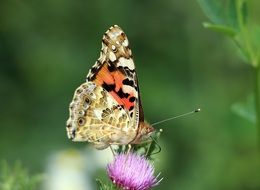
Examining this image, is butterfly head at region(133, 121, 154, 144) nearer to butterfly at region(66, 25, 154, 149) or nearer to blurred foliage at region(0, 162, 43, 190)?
butterfly at region(66, 25, 154, 149)

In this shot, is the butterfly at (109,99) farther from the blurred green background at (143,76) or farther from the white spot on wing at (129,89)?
the blurred green background at (143,76)

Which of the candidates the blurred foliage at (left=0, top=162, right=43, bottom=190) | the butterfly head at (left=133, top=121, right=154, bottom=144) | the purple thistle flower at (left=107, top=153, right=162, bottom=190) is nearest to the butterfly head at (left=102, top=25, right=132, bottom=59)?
the butterfly head at (left=133, top=121, right=154, bottom=144)

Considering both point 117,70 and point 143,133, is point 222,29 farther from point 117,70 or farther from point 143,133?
point 143,133

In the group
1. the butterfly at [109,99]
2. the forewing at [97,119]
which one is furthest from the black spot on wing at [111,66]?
the forewing at [97,119]

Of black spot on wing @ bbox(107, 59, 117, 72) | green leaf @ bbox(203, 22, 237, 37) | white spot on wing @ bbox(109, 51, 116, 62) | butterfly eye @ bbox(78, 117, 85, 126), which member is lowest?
butterfly eye @ bbox(78, 117, 85, 126)

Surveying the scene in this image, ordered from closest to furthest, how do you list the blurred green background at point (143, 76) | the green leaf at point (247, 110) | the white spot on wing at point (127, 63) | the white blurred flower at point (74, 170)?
the white spot on wing at point (127, 63) → the green leaf at point (247, 110) → the white blurred flower at point (74, 170) → the blurred green background at point (143, 76)

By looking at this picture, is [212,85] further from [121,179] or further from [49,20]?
[121,179]

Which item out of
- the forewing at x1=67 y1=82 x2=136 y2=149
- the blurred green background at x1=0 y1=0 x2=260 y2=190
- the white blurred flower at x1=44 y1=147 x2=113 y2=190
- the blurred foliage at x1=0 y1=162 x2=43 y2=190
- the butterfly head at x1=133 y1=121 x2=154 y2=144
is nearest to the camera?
the blurred foliage at x1=0 y1=162 x2=43 y2=190

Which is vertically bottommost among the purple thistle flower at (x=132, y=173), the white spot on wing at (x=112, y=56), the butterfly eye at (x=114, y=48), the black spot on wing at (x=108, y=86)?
the purple thistle flower at (x=132, y=173)

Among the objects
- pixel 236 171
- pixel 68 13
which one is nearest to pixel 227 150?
pixel 236 171
